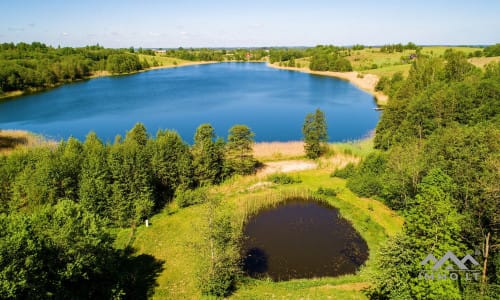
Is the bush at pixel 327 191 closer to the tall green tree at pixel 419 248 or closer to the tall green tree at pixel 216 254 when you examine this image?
the tall green tree at pixel 419 248

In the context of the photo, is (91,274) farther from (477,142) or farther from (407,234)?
(477,142)

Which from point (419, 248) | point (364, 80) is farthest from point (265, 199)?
point (364, 80)

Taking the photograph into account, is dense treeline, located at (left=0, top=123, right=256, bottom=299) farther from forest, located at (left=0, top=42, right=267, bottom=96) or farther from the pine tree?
forest, located at (left=0, top=42, right=267, bottom=96)

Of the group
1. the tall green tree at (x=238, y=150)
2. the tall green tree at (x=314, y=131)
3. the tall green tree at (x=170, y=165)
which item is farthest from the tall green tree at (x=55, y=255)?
the tall green tree at (x=314, y=131)

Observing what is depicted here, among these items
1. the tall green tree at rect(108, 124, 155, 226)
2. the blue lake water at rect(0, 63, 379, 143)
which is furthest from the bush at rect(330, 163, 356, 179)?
the tall green tree at rect(108, 124, 155, 226)

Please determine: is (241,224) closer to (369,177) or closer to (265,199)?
(265,199)
